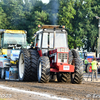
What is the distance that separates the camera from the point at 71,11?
176ft

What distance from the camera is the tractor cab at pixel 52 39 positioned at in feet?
54.4

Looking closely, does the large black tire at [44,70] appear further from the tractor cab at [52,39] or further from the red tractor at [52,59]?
the tractor cab at [52,39]

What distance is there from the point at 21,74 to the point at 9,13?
41238mm

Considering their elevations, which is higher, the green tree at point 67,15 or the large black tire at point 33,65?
the green tree at point 67,15

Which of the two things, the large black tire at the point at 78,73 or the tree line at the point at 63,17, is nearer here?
the large black tire at the point at 78,73

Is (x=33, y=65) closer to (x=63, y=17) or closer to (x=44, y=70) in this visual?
(x=44, y=70)

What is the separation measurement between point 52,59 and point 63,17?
3593cm

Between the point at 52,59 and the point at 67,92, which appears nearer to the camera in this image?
the point at 67,92

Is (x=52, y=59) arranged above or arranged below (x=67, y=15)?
below

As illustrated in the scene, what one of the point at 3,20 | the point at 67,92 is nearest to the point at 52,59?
the point at 67,92

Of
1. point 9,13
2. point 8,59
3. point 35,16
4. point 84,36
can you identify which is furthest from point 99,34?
point 8,59

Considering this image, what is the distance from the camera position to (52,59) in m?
16.4

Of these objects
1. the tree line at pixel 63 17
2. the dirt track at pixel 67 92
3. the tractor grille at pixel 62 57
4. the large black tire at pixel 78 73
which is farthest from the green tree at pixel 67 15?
the dirt track at pixel 67 92

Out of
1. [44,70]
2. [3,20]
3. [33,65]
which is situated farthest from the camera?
[3,20]
